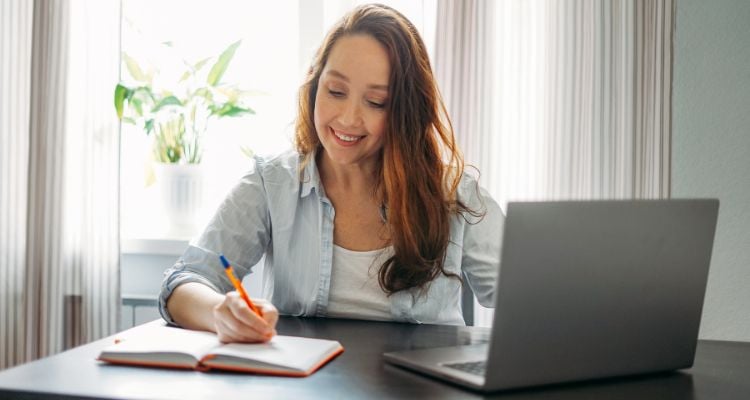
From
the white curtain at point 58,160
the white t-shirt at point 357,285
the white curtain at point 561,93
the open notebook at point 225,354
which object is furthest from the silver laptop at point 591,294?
the white curtain at point 58,160

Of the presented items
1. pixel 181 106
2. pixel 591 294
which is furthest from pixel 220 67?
pixel 591 294

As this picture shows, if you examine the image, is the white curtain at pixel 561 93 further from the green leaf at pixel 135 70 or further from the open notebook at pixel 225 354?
the open notebook at pixel 225 354

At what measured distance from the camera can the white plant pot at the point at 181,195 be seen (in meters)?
2.61

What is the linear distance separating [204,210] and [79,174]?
0.40 meters

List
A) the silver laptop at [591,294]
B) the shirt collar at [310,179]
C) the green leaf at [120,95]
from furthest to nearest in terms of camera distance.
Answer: the green leaf at [120,95], the shirt collar at [310,179], the silver laptop at [591,294]

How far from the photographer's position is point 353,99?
1594 mm

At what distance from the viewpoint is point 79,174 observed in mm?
2604

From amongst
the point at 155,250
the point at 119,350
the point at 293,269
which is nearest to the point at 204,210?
the point at 155,250

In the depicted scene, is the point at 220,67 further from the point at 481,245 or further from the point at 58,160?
the point at 481,245

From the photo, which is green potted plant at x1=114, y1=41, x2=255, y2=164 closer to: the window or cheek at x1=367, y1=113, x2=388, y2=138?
the window

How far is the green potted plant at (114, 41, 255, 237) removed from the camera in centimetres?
260

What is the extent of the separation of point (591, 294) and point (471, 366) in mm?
181

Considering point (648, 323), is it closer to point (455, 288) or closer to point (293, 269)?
point (455, 288)

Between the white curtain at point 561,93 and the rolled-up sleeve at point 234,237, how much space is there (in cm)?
91
